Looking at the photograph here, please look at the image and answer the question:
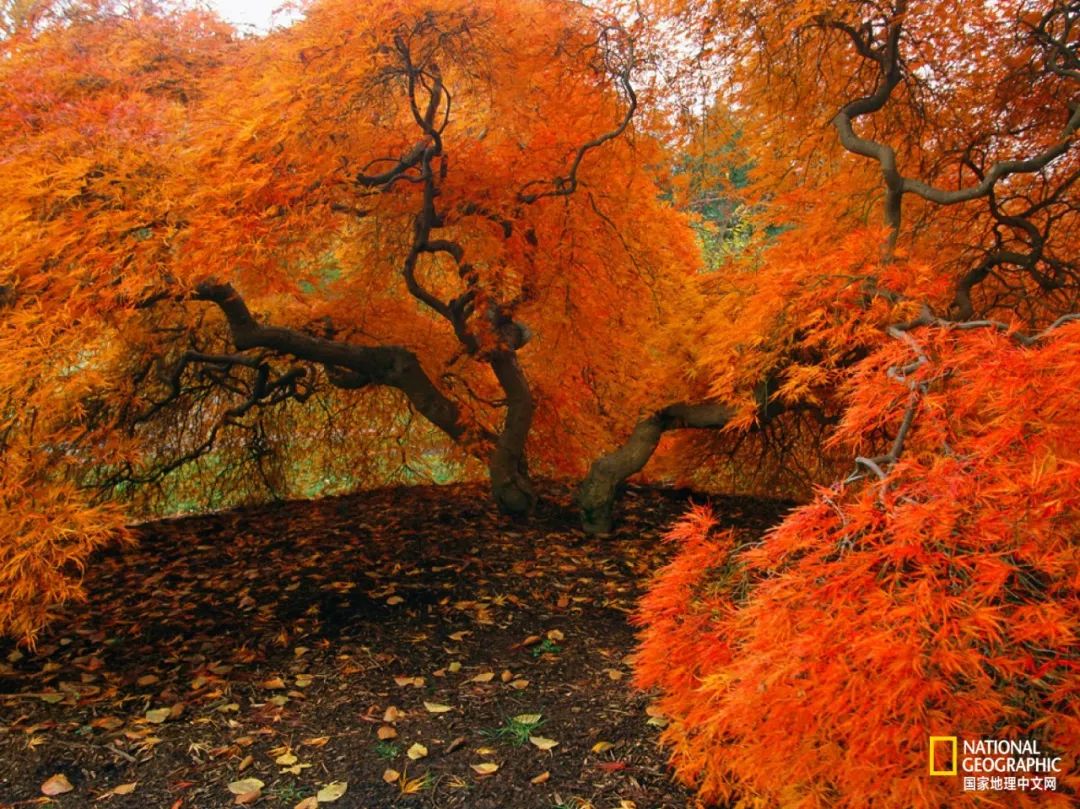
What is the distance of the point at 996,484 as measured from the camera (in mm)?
1231

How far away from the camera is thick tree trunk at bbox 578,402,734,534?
394 cm

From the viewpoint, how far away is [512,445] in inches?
161

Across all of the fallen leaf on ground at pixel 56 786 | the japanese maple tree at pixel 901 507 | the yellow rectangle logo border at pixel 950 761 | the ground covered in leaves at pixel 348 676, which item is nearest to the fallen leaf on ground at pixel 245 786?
the ground covered in leaves at pixel 348 676

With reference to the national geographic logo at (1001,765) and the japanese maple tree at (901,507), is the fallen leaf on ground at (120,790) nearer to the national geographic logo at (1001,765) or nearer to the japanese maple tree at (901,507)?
the japanese maple tree at (901,507)

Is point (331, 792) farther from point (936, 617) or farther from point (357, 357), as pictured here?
point (357, 357)

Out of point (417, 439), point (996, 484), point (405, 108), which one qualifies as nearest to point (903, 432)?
point (996, 484)

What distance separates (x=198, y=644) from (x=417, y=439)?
2410 millimetres

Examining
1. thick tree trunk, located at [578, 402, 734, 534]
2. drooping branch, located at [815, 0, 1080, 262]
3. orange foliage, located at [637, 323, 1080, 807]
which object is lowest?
thick tree trunk, located at [578, 402, 734, 534]

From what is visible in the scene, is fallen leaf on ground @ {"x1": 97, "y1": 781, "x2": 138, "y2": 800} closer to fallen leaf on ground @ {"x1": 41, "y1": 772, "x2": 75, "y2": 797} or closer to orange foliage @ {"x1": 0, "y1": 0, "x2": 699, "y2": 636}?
fallen leaf on ground @ {"x1": 41, "y1": 772, "x2": 75, "y2": 797}

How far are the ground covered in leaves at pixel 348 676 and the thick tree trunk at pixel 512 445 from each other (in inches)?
5.4

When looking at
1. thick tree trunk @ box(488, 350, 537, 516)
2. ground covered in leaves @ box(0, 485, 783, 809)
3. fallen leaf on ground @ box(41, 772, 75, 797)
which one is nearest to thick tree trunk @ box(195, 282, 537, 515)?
thick tree trunk @ box(488, 350, 537, 516)

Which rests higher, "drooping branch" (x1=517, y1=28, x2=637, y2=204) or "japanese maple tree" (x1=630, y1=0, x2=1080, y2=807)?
"drooping branch" (x1=517, y1=28, x2=637, y2=204)

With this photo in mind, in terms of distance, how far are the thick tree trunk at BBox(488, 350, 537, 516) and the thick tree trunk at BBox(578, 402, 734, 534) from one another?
0.37 meters

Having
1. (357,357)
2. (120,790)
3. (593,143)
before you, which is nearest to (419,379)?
(357,357)
